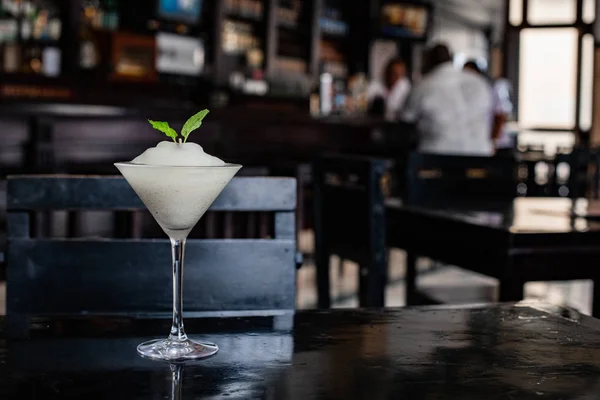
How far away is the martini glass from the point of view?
2.82 ft

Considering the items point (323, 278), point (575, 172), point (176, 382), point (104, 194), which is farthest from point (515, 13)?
point (176, 382)

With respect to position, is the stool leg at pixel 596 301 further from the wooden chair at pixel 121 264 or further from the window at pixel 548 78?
the window at pixel 548 78

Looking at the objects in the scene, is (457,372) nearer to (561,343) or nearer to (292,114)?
(561,343)

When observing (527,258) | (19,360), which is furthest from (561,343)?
(527,258)

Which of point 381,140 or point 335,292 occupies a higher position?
point 381,140

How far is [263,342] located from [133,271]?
1.51ft

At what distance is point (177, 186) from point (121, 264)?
0.48m

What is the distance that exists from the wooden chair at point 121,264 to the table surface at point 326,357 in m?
0.29

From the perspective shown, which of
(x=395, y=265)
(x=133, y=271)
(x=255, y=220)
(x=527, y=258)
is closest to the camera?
(x=133, y=271)

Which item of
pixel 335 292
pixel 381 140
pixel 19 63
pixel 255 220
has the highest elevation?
pixel 19 63

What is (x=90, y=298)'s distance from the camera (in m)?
Answer: 1.32

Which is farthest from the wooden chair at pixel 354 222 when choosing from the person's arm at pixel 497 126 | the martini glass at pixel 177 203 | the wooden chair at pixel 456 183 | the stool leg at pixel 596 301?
the person's arm at pixel 497 126

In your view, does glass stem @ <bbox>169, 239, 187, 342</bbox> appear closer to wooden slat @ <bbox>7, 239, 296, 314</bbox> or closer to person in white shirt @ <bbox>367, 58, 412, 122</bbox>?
wooden slat @ <bbox>7, 239, 296, 314</bbox>

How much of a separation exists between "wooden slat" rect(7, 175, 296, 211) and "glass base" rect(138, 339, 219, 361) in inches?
18.4
